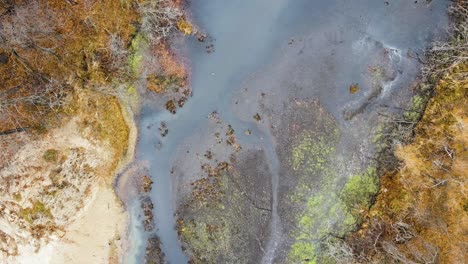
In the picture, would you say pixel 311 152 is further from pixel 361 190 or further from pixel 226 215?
pixel 226 215

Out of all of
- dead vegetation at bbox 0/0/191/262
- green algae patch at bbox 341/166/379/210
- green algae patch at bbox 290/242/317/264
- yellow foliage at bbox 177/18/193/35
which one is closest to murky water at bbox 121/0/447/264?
yellow foliage at bbox 177/18/193/35

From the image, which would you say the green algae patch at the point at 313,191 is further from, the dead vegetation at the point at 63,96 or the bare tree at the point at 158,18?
the bare tree at the point at 158,18

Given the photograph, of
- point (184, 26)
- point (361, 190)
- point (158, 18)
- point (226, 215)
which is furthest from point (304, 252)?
point (158, 18)

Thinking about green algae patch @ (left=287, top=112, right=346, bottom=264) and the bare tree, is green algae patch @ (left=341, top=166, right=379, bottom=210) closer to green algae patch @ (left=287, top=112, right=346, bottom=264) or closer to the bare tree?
green algae patch @ (left=287, top=112, right=346, bottom=264)

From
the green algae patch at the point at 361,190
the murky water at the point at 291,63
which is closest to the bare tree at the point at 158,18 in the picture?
the murky water at the point at 291,63

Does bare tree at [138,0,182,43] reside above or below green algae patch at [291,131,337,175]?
above
